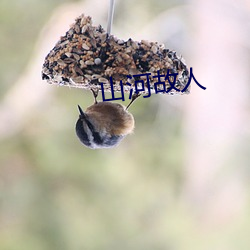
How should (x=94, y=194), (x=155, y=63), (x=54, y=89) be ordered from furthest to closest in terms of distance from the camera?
(x=94, y=194)
(x=54, y=89)
(x=155, y=63)

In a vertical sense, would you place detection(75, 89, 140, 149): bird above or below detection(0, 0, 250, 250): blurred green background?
below

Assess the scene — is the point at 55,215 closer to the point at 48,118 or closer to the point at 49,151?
the point at 49,151

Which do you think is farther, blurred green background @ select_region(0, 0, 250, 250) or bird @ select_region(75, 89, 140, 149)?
blurred green background @ select_region(0, 0, 250, 250)

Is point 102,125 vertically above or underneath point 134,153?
underneath

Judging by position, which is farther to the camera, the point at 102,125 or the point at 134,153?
the point at 134,153
